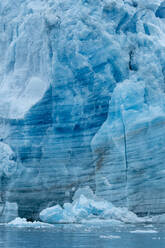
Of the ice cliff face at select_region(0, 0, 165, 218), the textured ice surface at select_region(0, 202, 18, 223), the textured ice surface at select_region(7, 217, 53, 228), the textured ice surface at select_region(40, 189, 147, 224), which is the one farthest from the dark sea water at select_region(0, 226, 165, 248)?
the textured ice surface at select_region(0, 202, 18, 223)

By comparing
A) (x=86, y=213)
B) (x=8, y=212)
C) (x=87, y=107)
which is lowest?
(x=8, y=212)

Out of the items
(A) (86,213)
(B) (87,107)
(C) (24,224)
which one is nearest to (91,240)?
(A) (86,213)


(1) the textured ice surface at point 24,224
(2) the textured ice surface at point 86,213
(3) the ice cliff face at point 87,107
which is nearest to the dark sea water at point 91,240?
(2) the textured ice surface at point 86,213

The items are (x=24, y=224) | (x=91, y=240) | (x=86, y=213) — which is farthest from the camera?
(x=24, y=224)

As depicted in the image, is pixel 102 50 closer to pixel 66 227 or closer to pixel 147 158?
pixel 147 158

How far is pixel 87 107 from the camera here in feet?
55.6

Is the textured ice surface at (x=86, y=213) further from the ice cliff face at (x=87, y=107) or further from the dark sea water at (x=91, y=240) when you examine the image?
the dark sea water at (x=91, y=240)

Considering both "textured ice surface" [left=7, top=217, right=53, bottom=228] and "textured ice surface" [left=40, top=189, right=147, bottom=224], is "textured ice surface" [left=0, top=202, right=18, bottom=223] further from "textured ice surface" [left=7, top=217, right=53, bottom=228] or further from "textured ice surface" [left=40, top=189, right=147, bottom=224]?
"textured ice surface" [left=40, top=189, right=147, bottom=224]

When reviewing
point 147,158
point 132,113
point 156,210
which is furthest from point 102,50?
point 156,210

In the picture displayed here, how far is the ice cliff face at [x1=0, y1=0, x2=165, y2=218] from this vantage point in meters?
16.1

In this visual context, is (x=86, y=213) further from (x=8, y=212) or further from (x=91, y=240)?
(x=91, y=240)

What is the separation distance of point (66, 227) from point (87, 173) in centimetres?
197

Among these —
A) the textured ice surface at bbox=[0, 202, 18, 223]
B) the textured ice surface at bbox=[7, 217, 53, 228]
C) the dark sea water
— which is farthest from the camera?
the textured ice surface at bbox=[0, 202, 18, 223]

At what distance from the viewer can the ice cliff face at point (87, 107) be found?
52.8 ft
